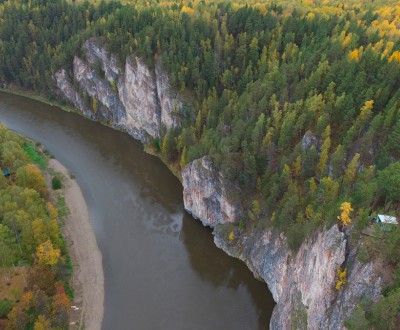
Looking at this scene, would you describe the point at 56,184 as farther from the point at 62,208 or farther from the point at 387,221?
the point at 387,221

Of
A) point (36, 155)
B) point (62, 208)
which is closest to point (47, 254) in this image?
point (62, 208)

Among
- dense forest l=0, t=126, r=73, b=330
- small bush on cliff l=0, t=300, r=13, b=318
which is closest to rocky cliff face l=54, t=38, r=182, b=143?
dense forest l=0, t=126, r=73, b=330

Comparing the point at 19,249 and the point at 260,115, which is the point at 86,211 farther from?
the point at 260,115

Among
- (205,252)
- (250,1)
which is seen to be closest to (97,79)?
(250,1)

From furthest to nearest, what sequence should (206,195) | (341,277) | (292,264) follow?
1. (206,195)
2. (292,264)
3. (341,277)

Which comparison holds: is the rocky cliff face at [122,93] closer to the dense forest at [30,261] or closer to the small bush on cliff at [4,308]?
the dense forest at [30,261]
